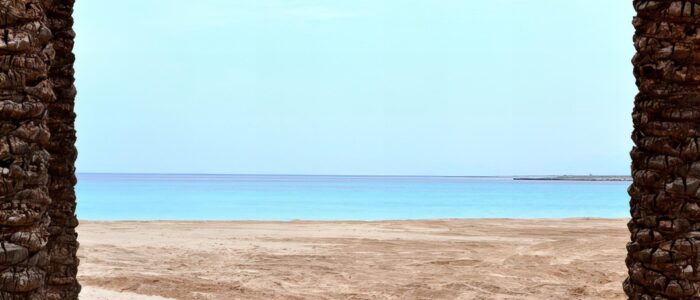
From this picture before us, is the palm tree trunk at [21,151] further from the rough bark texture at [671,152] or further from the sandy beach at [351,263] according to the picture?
the sandy beach at [351,263]

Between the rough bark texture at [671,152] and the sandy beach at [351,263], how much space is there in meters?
9.25

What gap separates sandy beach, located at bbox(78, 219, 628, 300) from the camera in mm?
14164

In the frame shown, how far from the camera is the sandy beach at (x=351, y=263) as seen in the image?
14.2 m

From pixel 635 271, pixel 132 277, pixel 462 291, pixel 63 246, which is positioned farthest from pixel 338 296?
pixel 635 271

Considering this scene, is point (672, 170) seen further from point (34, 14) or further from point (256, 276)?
point (256, 276)

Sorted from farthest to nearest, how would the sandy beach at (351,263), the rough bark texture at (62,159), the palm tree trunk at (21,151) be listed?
the sandy beach at (351,263)
the rough bark texture at (62,159)
the palm tree trunk at (21,151)

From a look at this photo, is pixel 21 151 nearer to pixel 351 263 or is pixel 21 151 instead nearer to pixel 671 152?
pixel 671 152

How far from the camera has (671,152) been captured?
457 cm

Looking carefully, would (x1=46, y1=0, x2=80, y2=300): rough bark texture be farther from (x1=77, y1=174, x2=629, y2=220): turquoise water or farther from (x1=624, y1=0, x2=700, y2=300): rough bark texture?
A: (x1=77, y1=174, x2=629, y2=220): turquoise water

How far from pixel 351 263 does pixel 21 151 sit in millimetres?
13698

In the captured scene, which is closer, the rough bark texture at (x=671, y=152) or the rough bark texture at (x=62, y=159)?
the rough bark texture at (x=671, y=152)

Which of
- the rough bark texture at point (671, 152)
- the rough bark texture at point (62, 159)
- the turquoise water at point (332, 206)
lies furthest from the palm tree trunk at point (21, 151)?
the turquoise water at point (332, 206)

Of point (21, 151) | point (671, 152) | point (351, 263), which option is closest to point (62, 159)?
point (21, 151)

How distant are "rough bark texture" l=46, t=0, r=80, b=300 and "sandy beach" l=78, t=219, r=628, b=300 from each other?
6.44m
